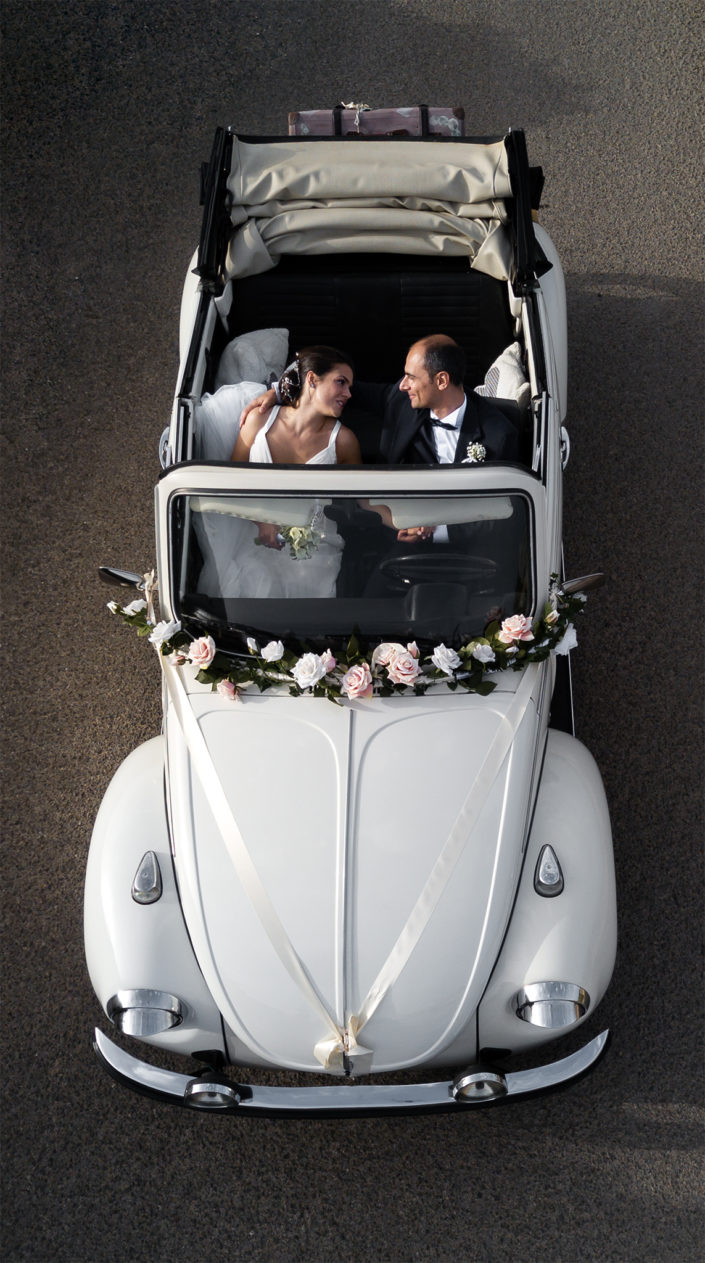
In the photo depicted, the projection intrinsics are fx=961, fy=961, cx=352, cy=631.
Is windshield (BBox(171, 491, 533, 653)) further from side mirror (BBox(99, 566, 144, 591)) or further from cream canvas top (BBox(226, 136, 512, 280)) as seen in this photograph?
cream canvas top (BBox(226, 136, 512, 280))

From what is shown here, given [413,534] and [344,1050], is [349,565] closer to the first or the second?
[413,534]

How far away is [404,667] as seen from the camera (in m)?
2.95

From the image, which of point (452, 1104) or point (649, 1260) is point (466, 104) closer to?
point (452, 1104)

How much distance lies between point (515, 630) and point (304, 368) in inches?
50.5

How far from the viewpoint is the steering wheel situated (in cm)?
299

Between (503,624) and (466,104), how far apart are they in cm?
380

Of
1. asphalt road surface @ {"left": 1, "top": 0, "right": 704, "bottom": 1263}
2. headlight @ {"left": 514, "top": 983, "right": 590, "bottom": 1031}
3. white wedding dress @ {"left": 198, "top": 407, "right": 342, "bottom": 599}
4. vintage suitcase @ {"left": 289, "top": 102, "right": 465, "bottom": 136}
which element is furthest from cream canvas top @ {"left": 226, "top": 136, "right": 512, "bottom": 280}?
headlight @ {"left": 514, "top": 983, "right": 590, "bottom": 1031}

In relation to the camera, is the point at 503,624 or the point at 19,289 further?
the point at 19,289

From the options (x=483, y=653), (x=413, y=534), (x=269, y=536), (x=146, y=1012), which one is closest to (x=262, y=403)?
(x=269, y=536)

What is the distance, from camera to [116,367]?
16.1ft

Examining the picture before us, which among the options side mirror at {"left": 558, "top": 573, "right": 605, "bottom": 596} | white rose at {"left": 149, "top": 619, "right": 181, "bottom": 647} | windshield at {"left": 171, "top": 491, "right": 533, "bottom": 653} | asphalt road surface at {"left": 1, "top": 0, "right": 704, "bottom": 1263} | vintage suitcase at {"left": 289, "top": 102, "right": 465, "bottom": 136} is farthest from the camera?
vintage suitcase at {"left": 289, "top": 102, "right": 465, "bottom": 136}

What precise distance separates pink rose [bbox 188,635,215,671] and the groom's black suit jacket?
1010mm

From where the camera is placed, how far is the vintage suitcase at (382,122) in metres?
4.37

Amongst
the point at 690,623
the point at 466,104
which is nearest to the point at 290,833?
the point at 690,623
